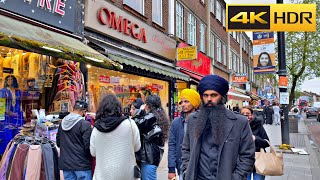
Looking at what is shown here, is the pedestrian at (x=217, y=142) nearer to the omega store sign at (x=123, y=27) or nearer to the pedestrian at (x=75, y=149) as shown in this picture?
the pedestrian at (x=75, y=149)

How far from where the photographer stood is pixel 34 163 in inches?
189

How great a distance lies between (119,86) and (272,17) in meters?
5.44

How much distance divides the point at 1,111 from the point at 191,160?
5.15 meters

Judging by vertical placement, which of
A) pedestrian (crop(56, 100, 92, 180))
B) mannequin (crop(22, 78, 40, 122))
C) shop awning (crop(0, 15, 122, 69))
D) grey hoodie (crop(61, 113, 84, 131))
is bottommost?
pedestrian (crop(56, 100, 92, 180))

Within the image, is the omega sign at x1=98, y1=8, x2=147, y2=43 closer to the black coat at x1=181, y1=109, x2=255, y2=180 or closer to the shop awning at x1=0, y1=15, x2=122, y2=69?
the shop awning at x1=0, y1=15, x2=122, y2=69

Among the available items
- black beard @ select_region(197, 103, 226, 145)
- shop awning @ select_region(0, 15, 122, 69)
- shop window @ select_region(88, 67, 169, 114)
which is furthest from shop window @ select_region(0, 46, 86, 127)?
black beard @ select_region(197, 103, 226, 145)

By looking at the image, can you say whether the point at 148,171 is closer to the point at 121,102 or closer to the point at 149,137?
the point at 149,137

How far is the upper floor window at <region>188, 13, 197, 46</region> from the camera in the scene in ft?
65.7

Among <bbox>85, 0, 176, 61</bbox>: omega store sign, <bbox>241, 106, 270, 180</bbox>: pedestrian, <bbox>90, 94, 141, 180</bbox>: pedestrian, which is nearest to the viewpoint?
<bbox>90, 94, 141, 180</bbox>: pedestrian

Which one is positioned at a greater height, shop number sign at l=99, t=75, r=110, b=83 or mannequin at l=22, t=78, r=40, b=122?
shop number sign at l=99, t=75, r=110, b=83

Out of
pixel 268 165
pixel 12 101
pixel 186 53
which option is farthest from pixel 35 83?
pixel 186 53

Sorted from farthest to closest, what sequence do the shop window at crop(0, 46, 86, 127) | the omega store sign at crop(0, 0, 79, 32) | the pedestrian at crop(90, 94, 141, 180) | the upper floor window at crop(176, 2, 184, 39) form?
the upper floor window at crop(176, 2, 184, 39) → the omega store sign at crop(0, 0, 79, 32) → the shop window at crop(0, 46, 86, 127) → the pedestrian at crop(90, 94, 141, 180)

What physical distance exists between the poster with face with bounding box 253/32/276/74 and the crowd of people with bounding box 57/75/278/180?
8075mm

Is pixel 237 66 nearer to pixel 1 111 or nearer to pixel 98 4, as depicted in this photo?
pixel 98 4
